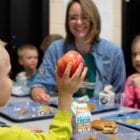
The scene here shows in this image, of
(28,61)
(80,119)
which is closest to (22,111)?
(80,119)

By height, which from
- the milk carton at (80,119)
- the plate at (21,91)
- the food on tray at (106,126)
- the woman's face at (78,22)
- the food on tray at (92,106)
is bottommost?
the plate at (21,91)

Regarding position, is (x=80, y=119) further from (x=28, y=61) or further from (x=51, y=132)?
(x=28, y=61)

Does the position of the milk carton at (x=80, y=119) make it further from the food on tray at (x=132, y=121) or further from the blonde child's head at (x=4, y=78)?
the blonde child's head at (x=4, y=78)

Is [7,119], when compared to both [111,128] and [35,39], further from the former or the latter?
[35,39]

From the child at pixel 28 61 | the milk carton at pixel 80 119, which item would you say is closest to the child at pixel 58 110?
the milk carton at pixel 80 119

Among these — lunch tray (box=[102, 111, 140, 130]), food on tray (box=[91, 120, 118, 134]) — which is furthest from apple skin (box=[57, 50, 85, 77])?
lunch tray (box=[102, 111, 140, 130])

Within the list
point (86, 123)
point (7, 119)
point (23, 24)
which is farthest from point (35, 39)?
point (86, 123)

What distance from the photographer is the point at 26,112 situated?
1979 millimetres

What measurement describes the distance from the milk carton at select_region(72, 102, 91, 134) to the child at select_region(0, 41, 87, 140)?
140mm

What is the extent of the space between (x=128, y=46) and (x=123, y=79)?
214cm

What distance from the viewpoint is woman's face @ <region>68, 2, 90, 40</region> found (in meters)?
2.58

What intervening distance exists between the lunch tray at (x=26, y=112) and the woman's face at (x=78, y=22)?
68 centimetres

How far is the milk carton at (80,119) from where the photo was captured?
1541 millimetres

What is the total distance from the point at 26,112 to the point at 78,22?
0.87 m
